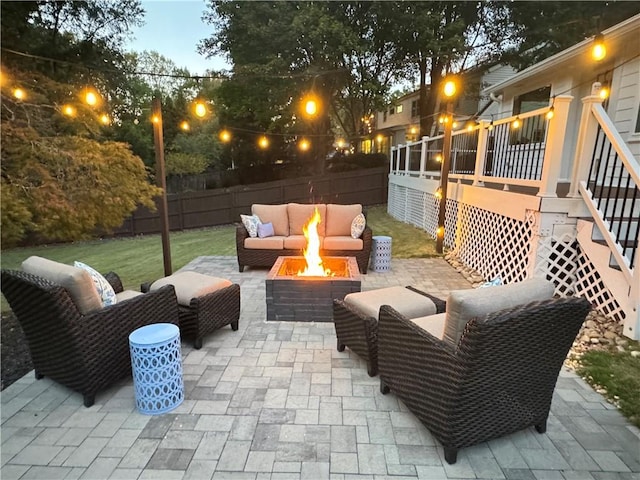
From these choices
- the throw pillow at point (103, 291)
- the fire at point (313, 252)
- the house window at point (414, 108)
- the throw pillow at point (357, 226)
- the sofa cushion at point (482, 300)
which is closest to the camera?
→ the sofa cushion at point (482, 300)

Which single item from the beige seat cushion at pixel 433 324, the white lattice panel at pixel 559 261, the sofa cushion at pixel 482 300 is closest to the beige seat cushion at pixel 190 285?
the beige seat cushion at pixel 433 324

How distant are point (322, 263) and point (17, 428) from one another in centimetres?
330

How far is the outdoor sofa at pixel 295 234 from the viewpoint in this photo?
582 centimetres

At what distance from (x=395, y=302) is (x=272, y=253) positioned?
3264 mm

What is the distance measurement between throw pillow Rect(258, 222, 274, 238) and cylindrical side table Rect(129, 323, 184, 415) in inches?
147

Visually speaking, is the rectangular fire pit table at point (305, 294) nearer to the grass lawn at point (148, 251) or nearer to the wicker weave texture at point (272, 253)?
the wicker weave texture at point (272, 253)

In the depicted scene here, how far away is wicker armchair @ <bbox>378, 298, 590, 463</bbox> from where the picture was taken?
1.75 metres

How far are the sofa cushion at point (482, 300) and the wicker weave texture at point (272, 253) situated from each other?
3.80m

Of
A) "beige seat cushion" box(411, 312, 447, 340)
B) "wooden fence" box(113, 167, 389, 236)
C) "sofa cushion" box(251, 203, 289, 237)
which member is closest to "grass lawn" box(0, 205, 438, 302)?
"wooden fence" box(113, 167, 389, 236)

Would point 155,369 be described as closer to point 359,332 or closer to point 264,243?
point 359,332

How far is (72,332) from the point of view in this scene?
7.70 feet

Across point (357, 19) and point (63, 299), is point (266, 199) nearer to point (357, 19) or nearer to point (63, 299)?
point (357, 19)

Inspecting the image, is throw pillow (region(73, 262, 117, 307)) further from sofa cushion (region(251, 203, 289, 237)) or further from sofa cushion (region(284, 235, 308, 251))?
sofa cushion (region(251, 203, 289, 237))

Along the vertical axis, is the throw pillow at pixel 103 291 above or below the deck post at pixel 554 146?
below
